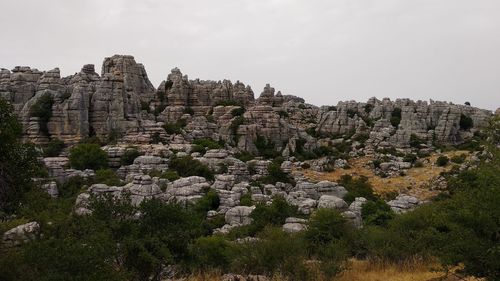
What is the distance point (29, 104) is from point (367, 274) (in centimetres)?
3881

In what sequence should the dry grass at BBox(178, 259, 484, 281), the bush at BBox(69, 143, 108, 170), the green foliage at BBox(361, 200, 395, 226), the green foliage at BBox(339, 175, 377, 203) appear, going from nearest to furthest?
the dry grass at BBox(178, 259, 484, 281) → the green foliage at BBox(361, 200, 395, 226) → the green foliage at BBox(339, 175, 377, 203) → the bush at BBox(69, 143, 108, 170)

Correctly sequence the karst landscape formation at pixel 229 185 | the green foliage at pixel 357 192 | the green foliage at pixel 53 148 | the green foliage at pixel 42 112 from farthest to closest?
the green foliage at pixel 42 112
the green foliage at pixel 53 148
the green foliage at pixel 357 192
the karst landscape formation at pixel 229 185

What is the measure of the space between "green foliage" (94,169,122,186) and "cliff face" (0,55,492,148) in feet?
30.2

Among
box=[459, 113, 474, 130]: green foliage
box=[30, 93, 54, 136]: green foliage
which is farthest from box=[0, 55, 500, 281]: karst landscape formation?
box=[459, 113, 474, 130]: green foliage

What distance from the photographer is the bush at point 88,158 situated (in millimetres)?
35875

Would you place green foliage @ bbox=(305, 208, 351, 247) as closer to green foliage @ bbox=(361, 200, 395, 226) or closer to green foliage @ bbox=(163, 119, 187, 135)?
green foliage @ bbox=(361, 200, 395, 226)

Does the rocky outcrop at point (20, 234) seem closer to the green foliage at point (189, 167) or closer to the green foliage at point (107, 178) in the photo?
the green foliage at point (107, 178)

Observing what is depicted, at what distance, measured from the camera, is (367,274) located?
1320cm

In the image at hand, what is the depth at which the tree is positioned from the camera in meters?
10.3

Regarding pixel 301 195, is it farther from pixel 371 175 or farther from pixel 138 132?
pixel 138 132

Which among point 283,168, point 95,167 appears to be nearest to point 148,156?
point 95,167

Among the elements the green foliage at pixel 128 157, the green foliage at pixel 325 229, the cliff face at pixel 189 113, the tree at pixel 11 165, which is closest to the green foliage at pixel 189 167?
the green foliage at pixel 128 157

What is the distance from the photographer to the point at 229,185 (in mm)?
30047

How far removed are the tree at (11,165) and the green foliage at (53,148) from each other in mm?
29787
